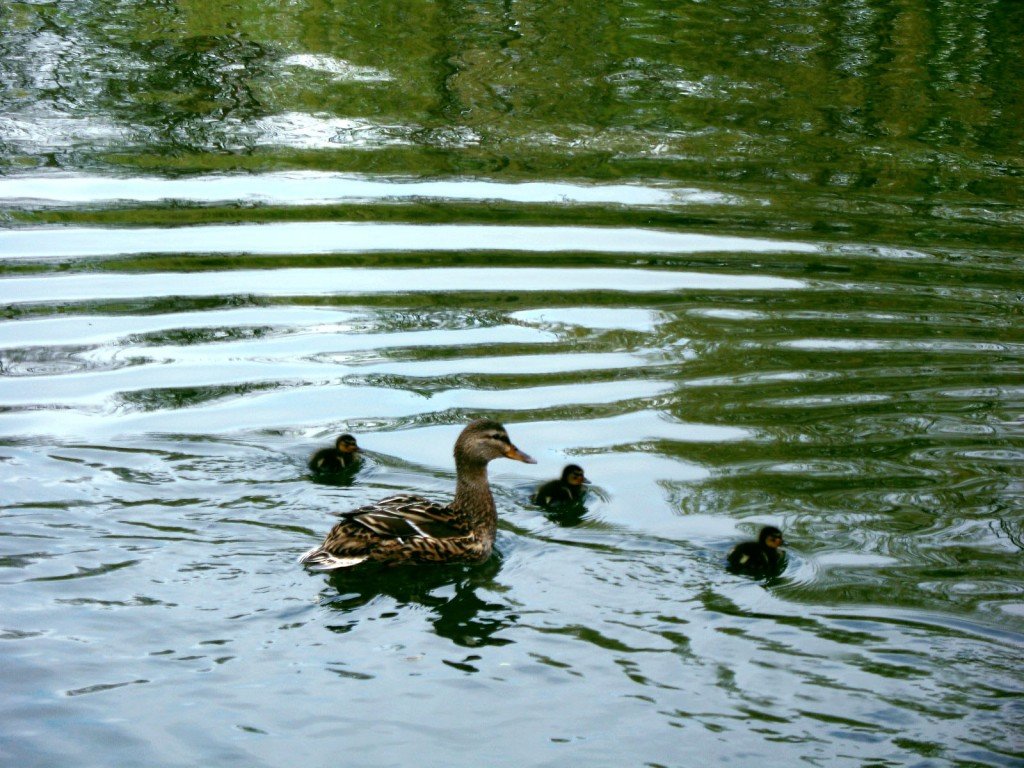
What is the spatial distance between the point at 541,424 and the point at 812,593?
2196 millimetres

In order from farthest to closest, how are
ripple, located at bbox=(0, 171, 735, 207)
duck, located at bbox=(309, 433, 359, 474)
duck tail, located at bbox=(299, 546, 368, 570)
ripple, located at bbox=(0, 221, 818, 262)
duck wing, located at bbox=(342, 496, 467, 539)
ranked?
ripple, located at bbox=(0, 171, 735, 207)
ripple, located at bbox=(0, 221, 818, 262)
duck, located at bbox=(309, 433, 359, 474)
duck wing, located at bbox=(342, 496, 467, 539)
duck tail, located at bbox=(299, 546, 368, 570)

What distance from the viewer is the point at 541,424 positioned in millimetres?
7930

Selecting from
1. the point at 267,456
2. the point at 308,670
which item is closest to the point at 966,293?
the point at 267,456

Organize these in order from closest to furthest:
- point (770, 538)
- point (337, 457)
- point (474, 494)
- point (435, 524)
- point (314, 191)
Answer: point (770, 538) → point (435, 524) → point (474, 494) → point (337, 457) → point (314, 191)

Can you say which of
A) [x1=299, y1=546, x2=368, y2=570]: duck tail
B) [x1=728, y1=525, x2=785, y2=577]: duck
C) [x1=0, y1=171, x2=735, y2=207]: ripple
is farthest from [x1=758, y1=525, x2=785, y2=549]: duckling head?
[x1=0, y1=171, x2=735, y2=207]: ripple

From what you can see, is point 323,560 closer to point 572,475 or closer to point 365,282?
point 572,475

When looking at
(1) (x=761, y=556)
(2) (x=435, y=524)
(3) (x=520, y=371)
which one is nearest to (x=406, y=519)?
(2) (x=435, y=524)

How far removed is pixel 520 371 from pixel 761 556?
2.67m

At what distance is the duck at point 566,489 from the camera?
688 cm

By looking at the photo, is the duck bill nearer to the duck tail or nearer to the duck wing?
the duck wing

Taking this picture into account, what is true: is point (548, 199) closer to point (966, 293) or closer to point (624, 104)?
point (624, 104)

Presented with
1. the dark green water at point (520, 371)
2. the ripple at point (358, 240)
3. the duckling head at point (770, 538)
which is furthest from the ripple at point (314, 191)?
the duckling head at point (770, 538)

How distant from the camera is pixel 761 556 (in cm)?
620

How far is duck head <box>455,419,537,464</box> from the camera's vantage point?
6.75 m
